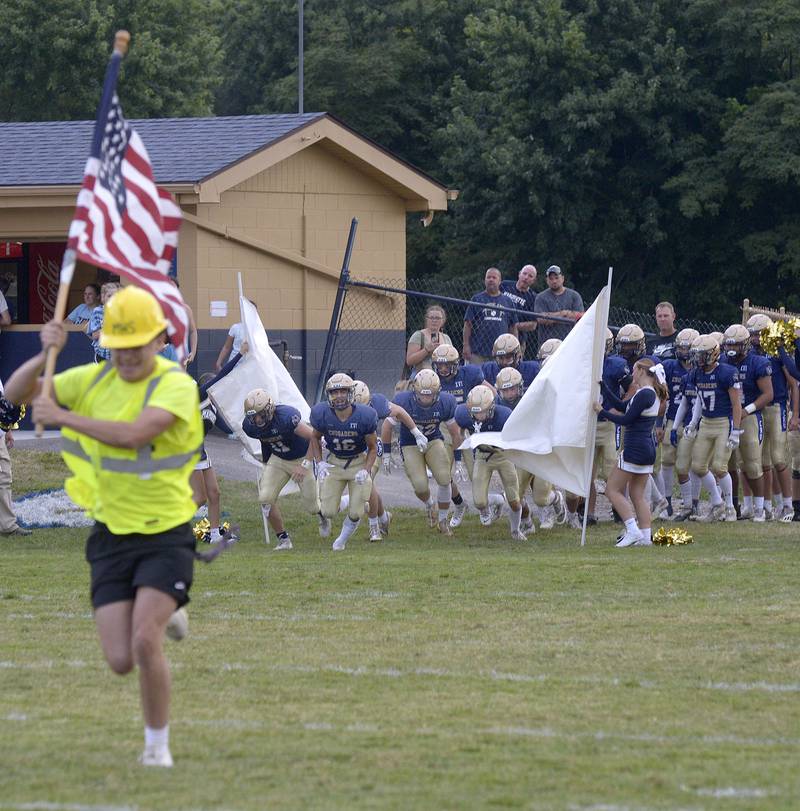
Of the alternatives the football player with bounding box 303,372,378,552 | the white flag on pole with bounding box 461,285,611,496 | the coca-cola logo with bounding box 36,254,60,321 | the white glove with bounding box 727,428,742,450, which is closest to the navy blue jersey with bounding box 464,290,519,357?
the white flag on pole with bounding box 461,285,611,496

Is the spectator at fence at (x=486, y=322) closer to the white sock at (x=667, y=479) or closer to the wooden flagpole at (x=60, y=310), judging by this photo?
the white sock at (x=667, y=479)

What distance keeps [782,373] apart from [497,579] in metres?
5.70

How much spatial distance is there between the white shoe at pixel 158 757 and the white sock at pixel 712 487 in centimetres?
1048

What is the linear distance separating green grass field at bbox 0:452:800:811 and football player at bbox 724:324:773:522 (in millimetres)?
2651

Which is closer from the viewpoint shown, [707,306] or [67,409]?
[67,409]

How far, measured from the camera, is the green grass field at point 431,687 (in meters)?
6.05

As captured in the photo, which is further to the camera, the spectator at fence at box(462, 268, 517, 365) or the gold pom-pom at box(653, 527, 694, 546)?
the spectator at fence at box(462, 268, 517, 365)

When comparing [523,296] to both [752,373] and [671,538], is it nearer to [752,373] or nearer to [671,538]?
[752,373]

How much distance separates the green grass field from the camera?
6.05 metres

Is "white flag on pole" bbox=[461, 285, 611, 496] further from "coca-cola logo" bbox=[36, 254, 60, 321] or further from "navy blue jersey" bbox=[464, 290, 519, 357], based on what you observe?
"coca-cola logo" bbox=[36, 254, 60, 321]

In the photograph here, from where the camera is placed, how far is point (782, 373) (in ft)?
53.8

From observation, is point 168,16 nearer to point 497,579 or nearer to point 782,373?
point 782,373

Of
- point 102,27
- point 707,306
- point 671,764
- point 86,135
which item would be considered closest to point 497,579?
point 671,764

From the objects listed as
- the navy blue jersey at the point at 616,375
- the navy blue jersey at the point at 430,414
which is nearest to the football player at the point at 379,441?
the navy blue jersey at the point at 430,414
